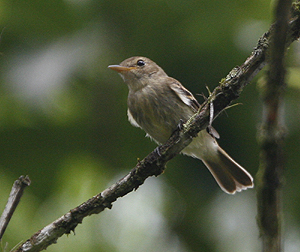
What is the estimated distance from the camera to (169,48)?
14.7 feet

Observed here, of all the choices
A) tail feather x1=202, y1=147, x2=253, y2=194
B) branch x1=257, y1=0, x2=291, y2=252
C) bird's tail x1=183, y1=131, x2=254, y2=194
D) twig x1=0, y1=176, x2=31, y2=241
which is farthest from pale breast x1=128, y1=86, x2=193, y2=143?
branch x1=257, y1=0, x2=291, y2=252

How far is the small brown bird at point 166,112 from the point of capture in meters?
3.80

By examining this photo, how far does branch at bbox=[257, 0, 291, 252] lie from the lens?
91 centimetres

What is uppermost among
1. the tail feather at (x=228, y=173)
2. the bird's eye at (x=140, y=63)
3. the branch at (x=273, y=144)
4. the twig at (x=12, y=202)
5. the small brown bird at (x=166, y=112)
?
the branch at (x=273, y=144)

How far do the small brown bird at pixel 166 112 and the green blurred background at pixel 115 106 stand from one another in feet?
0.66

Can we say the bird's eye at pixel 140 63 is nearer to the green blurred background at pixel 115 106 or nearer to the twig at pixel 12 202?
the green blurred background at pixel 115 106

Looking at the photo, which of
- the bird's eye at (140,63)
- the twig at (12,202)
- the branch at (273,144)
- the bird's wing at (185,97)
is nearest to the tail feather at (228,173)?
the bird's wing at (185,97)

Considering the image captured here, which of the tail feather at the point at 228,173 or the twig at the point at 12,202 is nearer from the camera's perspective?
the twig at the point at 12,202

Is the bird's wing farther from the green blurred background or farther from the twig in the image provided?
the twig

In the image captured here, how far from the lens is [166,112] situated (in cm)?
379

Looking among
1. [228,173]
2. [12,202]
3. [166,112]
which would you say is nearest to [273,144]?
[12,202]

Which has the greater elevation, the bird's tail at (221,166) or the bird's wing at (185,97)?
the bird's wing at (185,97)

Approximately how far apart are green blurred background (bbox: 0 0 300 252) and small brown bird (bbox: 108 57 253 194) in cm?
20

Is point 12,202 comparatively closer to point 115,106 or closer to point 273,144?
point 273,144
